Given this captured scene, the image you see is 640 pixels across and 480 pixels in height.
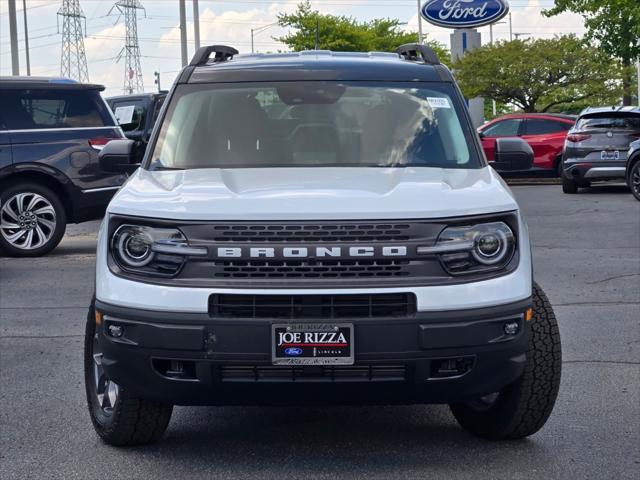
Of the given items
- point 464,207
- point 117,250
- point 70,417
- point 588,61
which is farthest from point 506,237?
point 588,61

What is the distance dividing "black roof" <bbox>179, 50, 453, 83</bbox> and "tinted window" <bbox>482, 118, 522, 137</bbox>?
20217 millimetres

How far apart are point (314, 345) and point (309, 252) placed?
37 centimetres

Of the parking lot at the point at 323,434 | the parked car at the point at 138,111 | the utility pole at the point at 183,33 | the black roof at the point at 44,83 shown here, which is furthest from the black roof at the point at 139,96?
the utility pole at the point at 183,33

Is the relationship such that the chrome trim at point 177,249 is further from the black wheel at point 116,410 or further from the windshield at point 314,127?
the windshield at point 314,127

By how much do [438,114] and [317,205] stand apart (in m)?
1.54

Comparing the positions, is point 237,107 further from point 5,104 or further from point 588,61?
point 588,61

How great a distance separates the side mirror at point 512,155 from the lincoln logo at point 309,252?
6.41ft

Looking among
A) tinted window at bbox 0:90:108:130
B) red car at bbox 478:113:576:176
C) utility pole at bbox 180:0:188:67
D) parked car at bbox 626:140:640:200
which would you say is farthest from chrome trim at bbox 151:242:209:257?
utility pole at bbox 180:0:188:67

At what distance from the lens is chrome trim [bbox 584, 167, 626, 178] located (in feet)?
71.1

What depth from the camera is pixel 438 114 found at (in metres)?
6.19

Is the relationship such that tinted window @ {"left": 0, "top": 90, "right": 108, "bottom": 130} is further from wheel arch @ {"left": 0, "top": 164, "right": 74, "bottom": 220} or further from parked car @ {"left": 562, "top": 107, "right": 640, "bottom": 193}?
parked car @ {"left": 562, "top": 107, "right": 640, "bottom": 193}

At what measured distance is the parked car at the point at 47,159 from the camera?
1315 centimetres

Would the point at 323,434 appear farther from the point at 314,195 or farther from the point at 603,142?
the point at 603,142

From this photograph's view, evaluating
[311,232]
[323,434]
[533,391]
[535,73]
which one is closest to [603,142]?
[323,434]
